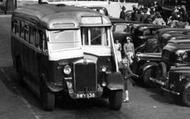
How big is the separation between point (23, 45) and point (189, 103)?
6108 millimetres

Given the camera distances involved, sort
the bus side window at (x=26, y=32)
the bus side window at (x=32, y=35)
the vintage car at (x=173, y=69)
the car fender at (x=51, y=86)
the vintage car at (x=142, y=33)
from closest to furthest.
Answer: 1. the car fender at (x=51, y=86)
2. the vintage car at (x=173, y=69)
3. the bus side window at (x=32, y=35)
4. the bus side window at (x=26, y=32)
5. the vintage car at (x=142, y=33)

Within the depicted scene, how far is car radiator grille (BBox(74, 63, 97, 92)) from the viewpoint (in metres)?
14.8

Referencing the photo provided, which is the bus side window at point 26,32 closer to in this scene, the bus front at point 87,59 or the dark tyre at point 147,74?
the bus front at point 87,59

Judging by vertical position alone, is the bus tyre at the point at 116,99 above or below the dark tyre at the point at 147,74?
above

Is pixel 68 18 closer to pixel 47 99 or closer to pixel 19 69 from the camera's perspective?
pixel 47 99

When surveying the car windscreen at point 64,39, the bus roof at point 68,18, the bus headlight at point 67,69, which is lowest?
the bus headlight at point 67,69

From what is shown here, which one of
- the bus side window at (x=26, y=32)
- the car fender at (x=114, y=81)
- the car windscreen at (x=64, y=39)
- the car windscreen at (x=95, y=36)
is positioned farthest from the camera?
the bus side window at (x=26, y=32)

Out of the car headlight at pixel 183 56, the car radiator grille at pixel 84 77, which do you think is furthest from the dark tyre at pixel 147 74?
the car radiator grille at pixel 84 77

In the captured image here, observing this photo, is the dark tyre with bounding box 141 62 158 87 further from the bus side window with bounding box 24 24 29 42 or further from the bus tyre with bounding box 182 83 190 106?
the bus side window with bounding box 24 24 29 42

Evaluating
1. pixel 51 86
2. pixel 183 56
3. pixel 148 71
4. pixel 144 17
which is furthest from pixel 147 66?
pixel 144 17

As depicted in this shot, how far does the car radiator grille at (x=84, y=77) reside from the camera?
14.8 meters

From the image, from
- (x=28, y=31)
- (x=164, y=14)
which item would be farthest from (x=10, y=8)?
(x=28, y=31)

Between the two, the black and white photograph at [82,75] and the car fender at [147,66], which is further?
the car fender at [147,66]

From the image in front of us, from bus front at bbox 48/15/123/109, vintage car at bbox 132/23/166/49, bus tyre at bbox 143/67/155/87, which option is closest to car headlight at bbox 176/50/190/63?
bus tyre at bbox 143/67/155/87
